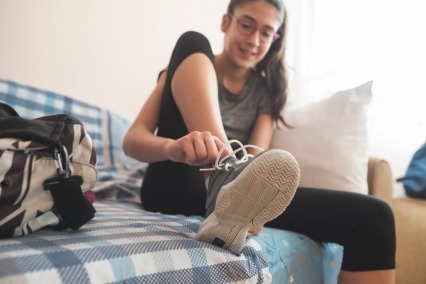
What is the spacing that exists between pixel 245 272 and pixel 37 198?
0.31m

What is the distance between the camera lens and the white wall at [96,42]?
1.46 meters

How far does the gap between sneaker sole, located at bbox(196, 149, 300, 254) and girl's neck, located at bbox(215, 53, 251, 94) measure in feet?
2.02

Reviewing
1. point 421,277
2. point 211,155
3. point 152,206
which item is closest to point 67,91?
point 152,206

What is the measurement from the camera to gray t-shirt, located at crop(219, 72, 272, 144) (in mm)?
1089

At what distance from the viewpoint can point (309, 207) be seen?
0.79m

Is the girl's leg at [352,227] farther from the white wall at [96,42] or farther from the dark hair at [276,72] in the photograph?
the white wall at [96,42]

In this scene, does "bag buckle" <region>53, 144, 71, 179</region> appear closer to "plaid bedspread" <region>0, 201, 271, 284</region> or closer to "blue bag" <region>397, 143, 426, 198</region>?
"plaid bedspread" <region>0, 201, 271, 284</region>

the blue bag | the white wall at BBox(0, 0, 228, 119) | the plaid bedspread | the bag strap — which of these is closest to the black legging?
the plaid bedspread

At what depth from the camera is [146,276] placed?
50cm

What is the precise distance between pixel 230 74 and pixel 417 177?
75 cm

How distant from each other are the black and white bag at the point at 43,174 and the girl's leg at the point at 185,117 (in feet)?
0.73

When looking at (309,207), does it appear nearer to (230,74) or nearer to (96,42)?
(230,74)

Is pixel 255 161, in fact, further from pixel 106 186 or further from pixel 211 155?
pixel 106 186

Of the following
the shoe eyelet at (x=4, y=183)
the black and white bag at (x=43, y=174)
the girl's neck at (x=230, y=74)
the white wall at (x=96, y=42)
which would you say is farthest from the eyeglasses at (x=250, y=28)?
the white wall at (x=96, y=42)
